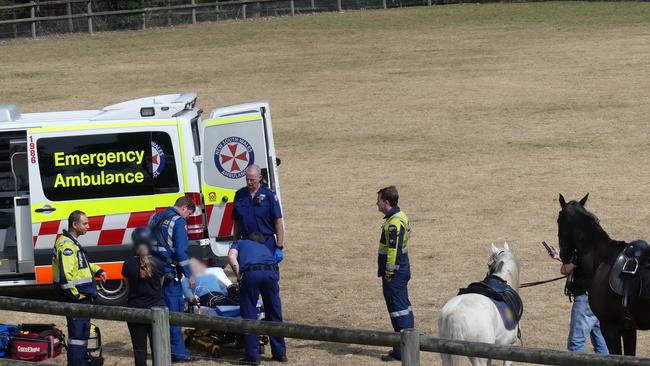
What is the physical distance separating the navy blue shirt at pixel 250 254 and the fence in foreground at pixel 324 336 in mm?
3119

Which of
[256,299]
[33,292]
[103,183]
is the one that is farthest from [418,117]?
[256,299]

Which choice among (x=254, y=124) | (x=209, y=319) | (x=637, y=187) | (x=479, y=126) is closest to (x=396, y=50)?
(x=479, y=126)

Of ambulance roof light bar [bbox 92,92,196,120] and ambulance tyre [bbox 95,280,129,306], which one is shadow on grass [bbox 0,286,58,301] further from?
ambulance roof light bar [bbox 92,92,196,120]

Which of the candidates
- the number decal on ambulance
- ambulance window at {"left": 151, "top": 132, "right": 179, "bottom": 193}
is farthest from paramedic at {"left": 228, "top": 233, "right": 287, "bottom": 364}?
the number decal on ambulance

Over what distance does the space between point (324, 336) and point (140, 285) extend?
3.57 meters

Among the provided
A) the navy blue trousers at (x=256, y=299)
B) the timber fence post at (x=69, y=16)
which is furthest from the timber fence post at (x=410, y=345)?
the timber fence post at (x=69, y=16)

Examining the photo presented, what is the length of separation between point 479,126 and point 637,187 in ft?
20.8

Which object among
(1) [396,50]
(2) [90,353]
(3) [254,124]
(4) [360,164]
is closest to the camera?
(2) [90,353]

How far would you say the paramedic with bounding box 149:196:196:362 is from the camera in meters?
11.4

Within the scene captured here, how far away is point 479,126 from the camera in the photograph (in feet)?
83.2

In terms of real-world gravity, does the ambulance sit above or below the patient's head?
above

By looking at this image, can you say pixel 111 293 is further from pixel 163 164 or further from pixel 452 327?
pixel 452 327

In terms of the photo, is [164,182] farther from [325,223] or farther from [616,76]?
[616,76]

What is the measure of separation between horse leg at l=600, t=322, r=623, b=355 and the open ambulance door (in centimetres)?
565
